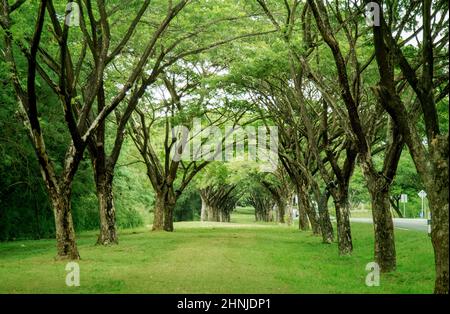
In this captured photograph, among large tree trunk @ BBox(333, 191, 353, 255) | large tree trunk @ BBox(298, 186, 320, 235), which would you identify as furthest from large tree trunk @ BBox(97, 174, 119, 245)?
large tree trunk @ BBox(298, 186, 320, 235)

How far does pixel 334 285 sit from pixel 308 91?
18792 millimetres

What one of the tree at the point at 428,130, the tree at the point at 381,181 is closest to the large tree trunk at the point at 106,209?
the tree at the point at 381,181

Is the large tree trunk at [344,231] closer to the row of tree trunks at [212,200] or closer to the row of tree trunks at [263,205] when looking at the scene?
the row of tree trunks at [212,200]

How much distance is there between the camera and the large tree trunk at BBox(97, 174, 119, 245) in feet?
77.5

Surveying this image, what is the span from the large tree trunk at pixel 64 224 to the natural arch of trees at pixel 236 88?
0.03 meters

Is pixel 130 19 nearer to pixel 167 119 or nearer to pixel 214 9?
pixel 214 9

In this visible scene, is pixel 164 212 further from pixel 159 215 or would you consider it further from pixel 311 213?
pixel 311 213

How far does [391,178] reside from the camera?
14586 millimetres

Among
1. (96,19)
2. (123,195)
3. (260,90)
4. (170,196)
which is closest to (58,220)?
(96,19)

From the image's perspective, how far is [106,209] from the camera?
2397cm

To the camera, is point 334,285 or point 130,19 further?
point 130,19

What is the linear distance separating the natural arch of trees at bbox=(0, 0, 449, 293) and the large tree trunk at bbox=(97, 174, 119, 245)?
6 centimetres

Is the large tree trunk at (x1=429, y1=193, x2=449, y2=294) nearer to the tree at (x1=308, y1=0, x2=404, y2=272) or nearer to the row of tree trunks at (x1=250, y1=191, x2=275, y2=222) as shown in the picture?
the tree at (x1=308, y1=0, x2=404, y2=272)

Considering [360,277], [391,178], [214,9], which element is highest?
[214,9]
